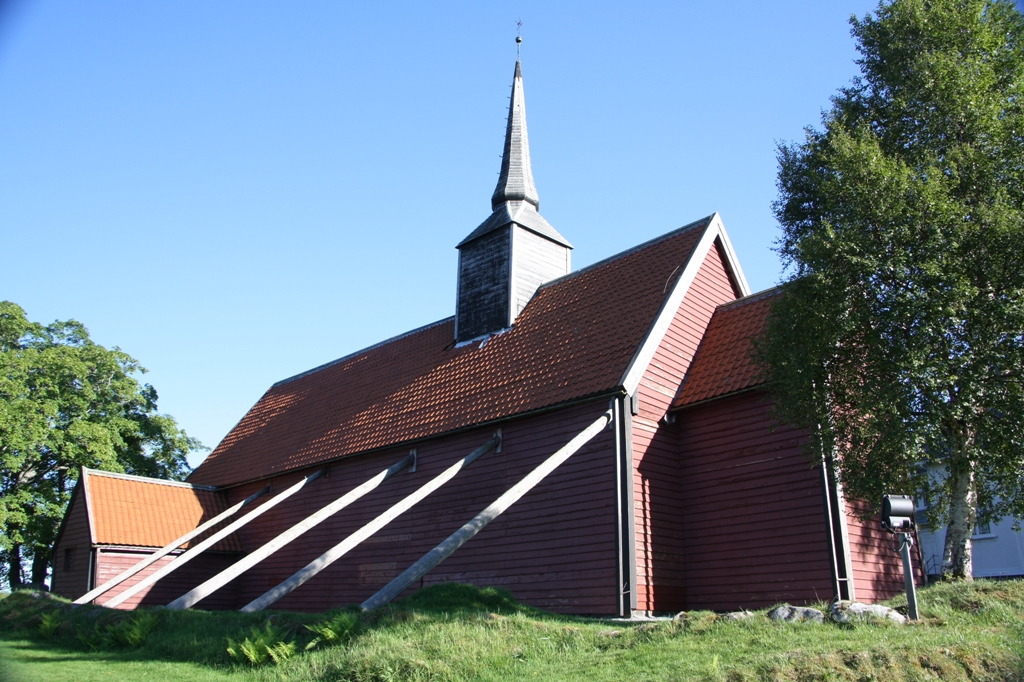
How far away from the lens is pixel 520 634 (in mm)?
12469

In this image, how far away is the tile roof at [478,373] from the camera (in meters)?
18.8

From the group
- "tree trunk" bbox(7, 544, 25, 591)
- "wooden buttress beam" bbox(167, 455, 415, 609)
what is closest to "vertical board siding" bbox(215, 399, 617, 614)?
"wooden buttress beam" bbox(167, 455, 415, 609)

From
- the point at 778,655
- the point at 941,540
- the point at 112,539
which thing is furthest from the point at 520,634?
the point at 941,540

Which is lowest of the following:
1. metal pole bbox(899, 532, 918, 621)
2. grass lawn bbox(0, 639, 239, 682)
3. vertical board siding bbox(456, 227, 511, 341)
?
grass lawn bbox(0, 639, 239, 682)

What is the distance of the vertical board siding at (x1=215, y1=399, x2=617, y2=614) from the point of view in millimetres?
16719

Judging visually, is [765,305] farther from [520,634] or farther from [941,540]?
[941,540]

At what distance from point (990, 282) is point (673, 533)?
7.53 metres

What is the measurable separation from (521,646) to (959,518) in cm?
747

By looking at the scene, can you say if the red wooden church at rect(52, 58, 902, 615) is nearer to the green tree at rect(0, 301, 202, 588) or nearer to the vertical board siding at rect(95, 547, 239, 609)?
the vertical board siding at rect(95, 547, 239, 609)

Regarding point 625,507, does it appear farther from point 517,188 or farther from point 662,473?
point 517,188

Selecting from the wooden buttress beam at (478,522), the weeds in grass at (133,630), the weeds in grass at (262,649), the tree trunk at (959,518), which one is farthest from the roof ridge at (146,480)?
the tree trunk at (959,518)

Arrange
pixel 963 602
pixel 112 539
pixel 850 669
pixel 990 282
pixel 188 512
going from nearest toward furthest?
pixel 850 669 → pixel 963 602 → pixel 990 282 → pixel 112 539 → pixel 188 512

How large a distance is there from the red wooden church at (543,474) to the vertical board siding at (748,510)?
0.04 meters

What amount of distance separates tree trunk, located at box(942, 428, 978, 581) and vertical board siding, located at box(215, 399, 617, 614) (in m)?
5.66
